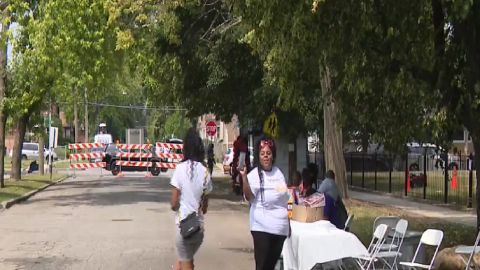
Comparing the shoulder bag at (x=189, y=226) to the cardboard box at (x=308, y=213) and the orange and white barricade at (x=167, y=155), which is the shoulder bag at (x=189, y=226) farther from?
the orange and white barricade at (x=167, y=155)

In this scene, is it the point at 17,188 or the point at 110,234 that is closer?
the point at 110,234

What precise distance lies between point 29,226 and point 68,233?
1792 mm

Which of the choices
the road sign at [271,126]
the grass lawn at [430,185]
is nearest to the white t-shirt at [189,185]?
the grass lawn at [430,185]

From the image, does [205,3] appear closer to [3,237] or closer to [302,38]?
[3,237]

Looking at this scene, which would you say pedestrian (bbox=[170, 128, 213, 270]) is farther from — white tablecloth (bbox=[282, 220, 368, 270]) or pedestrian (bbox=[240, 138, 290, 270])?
white tablecloth (bbox=[282, 220, 368, 270])

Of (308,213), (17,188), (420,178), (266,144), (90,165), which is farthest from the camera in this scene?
(90,165)

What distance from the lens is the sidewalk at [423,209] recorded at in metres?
16.5

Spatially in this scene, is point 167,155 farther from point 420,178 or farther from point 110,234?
point 110,234

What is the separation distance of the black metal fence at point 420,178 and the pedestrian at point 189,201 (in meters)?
10.2

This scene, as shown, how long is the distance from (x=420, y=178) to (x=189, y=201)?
757 inches

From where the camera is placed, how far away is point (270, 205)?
280 inches

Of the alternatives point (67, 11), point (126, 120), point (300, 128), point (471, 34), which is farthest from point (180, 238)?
point (126, 120)

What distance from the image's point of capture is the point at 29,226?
16.0 m

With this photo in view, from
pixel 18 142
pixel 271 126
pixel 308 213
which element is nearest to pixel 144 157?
pixel 18 142
